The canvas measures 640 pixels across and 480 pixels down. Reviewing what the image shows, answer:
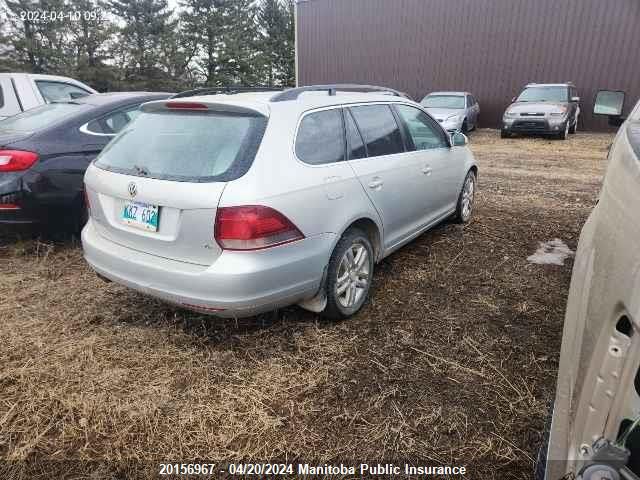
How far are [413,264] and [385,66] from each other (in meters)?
17.5

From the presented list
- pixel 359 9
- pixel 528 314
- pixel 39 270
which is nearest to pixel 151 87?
pixel 359 9

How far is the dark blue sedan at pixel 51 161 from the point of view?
376 cm

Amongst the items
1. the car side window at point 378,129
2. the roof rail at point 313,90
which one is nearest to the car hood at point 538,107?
the roof rail at point 313,90

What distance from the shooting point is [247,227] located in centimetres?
231

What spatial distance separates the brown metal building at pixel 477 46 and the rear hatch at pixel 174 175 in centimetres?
1633

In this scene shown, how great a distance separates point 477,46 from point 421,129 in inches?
619

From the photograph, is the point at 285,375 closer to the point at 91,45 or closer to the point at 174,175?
the point at 174,175

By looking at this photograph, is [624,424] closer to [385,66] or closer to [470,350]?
[470,350]

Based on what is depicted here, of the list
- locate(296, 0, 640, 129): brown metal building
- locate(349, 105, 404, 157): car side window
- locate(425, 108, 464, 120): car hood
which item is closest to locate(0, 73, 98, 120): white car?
locate(349, 105, 404, 157): car side window

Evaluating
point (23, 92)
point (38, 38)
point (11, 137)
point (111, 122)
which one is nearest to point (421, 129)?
point (111, 122)

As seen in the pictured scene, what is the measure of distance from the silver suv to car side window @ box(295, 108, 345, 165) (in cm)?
1199

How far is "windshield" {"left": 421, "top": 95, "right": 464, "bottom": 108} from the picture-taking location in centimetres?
1410

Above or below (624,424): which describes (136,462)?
below

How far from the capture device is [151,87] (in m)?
32.0
